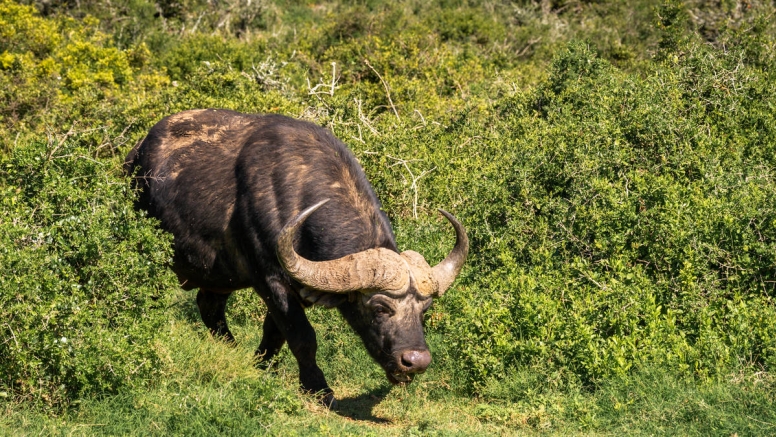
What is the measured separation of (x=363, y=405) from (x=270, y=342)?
3.04 feet

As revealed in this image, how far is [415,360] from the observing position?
6289 mm

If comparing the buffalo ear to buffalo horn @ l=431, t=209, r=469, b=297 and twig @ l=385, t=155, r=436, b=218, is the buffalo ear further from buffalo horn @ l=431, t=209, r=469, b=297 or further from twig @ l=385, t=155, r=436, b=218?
twig @ l=385, t=155, r=436, b=218

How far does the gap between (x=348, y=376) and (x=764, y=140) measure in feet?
16.0

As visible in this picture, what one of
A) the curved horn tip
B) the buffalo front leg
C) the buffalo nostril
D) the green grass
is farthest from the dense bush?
the buffalo nostril

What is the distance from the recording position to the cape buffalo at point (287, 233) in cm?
655

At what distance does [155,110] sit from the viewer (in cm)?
1115

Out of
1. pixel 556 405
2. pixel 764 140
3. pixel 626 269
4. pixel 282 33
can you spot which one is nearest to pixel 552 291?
pixel 626 269

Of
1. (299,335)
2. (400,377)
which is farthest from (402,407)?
(299,335)

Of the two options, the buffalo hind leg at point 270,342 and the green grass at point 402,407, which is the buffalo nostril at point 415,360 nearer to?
the green grass at point 402,407

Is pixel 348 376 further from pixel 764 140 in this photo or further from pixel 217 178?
pixel 764 140

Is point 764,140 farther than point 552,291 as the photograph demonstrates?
Yes

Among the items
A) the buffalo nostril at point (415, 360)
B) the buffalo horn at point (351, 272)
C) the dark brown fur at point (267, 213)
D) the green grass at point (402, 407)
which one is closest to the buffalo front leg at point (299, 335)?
the dark brown fur at point (267, 213)

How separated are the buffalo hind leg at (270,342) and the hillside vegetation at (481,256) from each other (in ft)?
0.60

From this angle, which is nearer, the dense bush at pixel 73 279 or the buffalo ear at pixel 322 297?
the dense bush at pixel 73 279
